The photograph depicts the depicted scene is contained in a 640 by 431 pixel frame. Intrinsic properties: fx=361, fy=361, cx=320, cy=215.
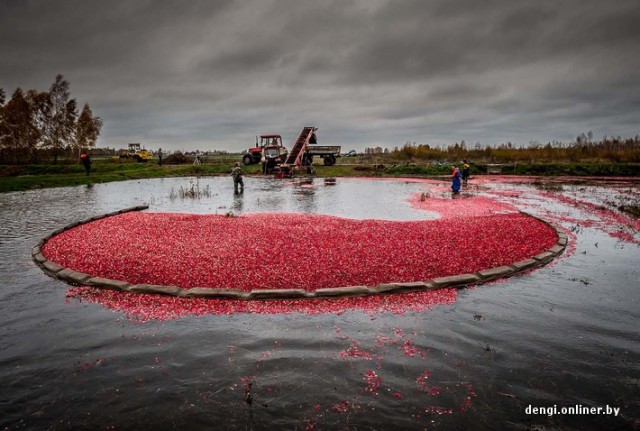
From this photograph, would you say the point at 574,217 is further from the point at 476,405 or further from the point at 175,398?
the point at 175,398

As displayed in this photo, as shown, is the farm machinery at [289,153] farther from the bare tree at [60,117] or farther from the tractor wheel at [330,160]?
the bare tree at [60,117]

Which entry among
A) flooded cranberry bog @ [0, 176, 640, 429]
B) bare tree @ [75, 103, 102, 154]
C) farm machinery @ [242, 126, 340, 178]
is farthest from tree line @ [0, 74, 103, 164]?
flooded cranberry bog @ [0, 176, 640, 429]

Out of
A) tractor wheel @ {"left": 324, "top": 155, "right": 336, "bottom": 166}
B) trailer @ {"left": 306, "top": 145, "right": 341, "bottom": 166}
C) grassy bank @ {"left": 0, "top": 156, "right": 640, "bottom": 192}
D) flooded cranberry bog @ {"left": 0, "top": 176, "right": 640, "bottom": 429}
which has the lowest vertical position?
flooded cranberry bog @ {"left": 0, "top": 176, "right": 640, "bottom": 429}

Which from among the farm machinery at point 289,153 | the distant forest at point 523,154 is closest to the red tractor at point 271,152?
the farm machinery at point 289,153

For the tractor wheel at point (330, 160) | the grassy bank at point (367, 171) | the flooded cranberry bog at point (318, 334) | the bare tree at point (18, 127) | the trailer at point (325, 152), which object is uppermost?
the bare tree at point (18, 127)

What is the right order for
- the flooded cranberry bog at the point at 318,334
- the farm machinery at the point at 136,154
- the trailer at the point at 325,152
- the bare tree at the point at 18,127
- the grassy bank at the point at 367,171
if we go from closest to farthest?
1. the flooded cranberry bog at the point at 318,334
2. the grassy bank at the point at 367,171
3. the trailer at the point at 325,152
4. the bare tree at the point at 18,127
5. the farm machinery at the point at 136,154

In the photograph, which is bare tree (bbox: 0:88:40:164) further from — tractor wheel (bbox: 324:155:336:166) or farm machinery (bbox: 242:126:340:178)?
tractor wheel (bbox: 324:155:336:166)

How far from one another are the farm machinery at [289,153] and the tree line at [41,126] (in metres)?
28.8

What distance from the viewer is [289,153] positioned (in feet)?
144

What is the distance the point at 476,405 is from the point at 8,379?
5.54 m

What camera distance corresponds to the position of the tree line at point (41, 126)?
1871 inches

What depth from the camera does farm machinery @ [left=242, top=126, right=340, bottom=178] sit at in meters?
40.8

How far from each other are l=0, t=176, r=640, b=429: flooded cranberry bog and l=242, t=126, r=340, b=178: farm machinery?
2931cm

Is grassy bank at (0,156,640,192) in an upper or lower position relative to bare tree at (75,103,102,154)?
lower
